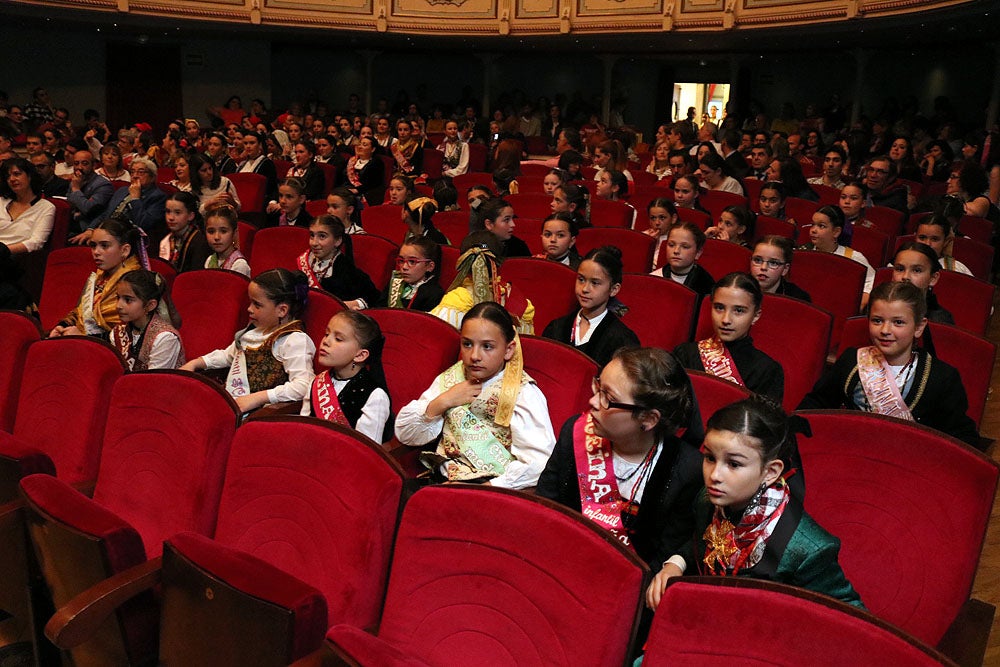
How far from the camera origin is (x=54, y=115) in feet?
35.9

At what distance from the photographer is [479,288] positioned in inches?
117

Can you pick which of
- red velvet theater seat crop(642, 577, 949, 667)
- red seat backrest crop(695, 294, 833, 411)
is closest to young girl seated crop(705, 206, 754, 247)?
red seat backrest crop(695, 294, 833, 411)

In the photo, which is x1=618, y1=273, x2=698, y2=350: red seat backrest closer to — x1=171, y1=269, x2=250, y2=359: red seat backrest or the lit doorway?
x1=171, y1=269, x2=250, y2=359: red seat backrest

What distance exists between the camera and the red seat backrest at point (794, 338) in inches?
107

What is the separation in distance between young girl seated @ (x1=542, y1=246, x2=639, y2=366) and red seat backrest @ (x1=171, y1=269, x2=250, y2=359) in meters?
1.27

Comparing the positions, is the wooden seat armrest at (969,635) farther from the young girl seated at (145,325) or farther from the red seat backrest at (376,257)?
the red seat backrest at (376,257)

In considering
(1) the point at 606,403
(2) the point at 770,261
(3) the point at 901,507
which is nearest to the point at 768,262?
(2) the point at 770,261

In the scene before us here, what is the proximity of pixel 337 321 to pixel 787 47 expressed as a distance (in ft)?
32.9

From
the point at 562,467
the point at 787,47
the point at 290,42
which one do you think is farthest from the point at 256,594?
the point at 290,42

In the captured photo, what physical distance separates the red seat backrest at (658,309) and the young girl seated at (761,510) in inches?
60.2

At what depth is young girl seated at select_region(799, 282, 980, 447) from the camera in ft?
7.23

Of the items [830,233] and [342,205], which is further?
[342,205]

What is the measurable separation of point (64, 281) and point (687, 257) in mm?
2681

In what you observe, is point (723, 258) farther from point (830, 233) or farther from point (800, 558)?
point (800, 558)
